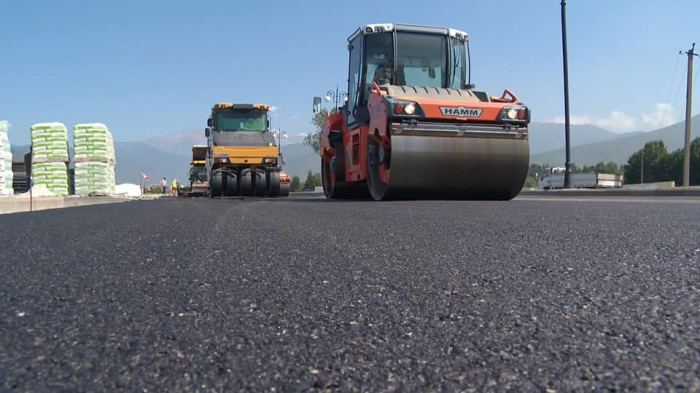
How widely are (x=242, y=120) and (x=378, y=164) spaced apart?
37.1 feet

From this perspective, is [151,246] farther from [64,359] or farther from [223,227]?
[64,359]

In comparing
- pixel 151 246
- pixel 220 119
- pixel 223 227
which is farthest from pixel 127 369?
pixel 220 119

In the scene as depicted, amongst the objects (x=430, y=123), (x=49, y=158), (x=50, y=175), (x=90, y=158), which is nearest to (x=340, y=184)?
(x=430, y=123)

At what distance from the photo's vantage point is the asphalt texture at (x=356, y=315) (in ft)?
4.09

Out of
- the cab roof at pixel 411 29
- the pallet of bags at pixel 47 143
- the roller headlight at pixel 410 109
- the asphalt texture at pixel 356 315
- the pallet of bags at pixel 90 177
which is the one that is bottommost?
the asphalt texture at pixel 356 315

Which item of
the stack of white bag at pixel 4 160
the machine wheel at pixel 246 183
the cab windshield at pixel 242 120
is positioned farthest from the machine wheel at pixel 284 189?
the stack of white bag at pixel 4 160

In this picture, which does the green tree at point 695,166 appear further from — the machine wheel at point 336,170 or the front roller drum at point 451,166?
the front roller drum at point 451,166

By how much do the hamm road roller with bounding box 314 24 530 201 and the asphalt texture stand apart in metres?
4.82

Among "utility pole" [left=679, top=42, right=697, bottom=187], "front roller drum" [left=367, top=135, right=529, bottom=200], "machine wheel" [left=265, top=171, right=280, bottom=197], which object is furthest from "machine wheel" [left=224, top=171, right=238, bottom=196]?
"utility pole" [left=679, top=42, right=697, bottom=187]

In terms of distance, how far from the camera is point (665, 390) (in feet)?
3.75

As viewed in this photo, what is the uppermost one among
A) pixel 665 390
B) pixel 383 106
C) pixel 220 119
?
pixel 220 119

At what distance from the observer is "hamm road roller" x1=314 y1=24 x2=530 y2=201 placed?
809cm

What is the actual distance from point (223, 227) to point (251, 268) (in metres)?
2.04

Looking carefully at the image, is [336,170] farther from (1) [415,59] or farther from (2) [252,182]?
(2) [252,182]
